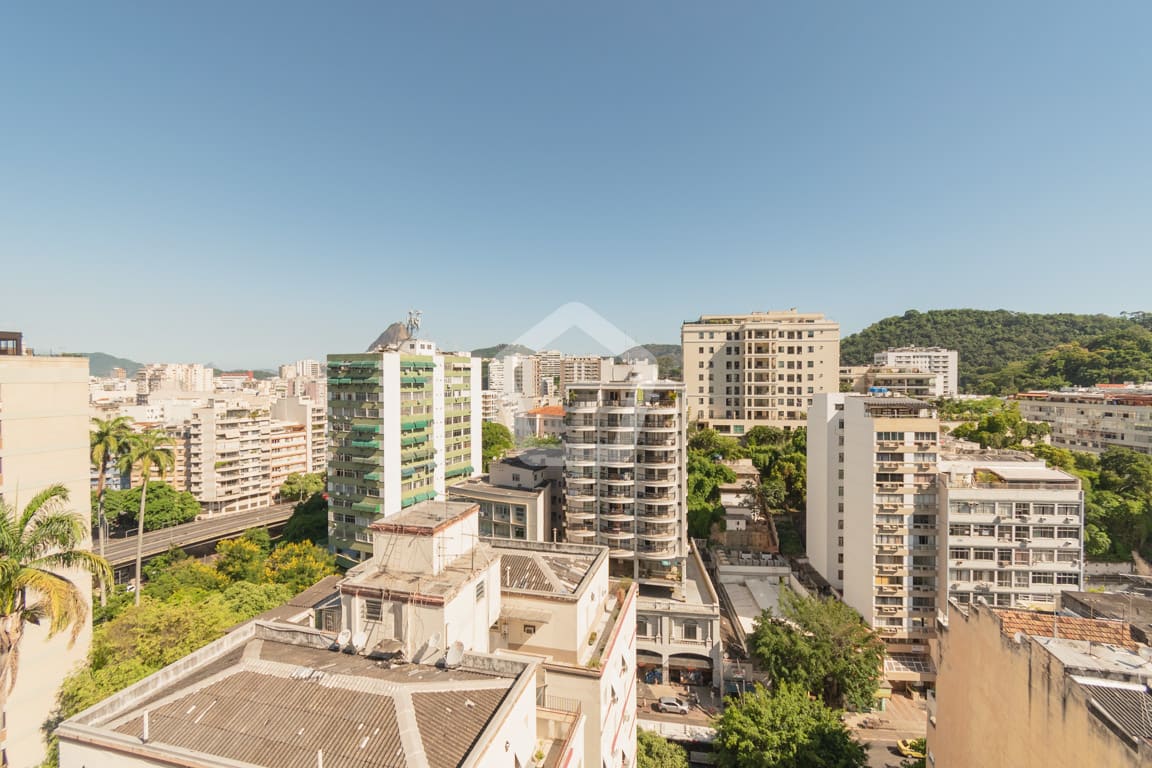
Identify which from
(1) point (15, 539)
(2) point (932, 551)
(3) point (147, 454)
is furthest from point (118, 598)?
(2) point (932, 551)

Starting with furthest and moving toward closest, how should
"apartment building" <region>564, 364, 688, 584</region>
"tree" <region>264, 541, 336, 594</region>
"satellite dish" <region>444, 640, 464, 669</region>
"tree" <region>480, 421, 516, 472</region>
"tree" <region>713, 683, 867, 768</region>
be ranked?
"tree" <region>480, 421, 516, 472</region> → "tree" <region>264, 541, 336, 594</region> → "apartment building" <region>564, 364, 688, 584</region> → "tree" <region>713, 683, 867, 768</region> → "satellite dish" <region>444, 640, 464, 669</region>

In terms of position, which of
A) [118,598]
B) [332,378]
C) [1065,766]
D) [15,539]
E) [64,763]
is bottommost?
[118,598]

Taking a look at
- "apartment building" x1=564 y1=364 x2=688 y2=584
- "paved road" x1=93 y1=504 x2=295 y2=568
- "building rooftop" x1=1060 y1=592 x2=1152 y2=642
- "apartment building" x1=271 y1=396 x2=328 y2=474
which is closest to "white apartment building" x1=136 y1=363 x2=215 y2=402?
"apartment building" x1=271 y1=396 x2=328 y2=474

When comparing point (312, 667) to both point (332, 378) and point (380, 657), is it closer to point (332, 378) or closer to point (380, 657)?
point (380, 657)

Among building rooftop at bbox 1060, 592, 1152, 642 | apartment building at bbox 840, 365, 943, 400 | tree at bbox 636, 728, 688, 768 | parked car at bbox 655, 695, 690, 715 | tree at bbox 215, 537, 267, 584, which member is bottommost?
parked car at bbox 655, 695, 690, 715

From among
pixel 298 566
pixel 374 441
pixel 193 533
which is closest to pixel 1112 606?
pixel 374 441

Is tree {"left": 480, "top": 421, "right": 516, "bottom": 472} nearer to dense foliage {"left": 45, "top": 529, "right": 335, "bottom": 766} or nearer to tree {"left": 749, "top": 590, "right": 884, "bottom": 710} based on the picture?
dense foliage {"left": 45, "top": 529, "right": 335, "bottom": 766}
